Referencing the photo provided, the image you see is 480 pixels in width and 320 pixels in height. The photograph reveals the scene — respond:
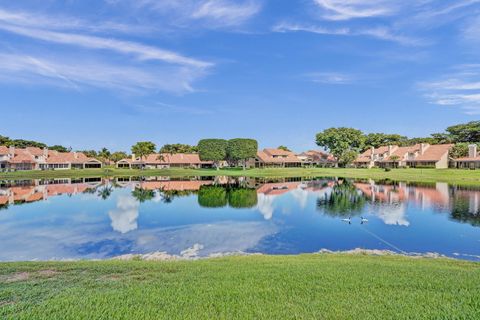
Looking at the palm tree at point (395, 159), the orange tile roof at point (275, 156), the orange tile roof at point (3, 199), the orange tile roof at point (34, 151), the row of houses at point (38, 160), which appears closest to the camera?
the orange tile roof at point (3, 199)

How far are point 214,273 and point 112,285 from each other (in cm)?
277

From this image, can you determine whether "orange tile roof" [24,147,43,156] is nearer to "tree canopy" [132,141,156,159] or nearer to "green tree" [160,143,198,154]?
"tree canopy" [132,141,156,159]

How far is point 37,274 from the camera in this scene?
9.81 m

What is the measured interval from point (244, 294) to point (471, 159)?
9610 cm

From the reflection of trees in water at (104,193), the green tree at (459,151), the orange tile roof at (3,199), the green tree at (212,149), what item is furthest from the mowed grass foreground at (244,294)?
the green tree at (212,149)

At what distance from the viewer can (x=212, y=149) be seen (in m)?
106

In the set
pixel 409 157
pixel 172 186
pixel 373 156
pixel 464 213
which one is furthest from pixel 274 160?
pixel 464 213

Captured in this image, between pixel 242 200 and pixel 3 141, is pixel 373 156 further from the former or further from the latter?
pixel 3 141

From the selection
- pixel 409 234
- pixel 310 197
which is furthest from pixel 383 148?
pixel 409 234

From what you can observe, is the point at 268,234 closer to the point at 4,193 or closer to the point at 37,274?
the point at 37,274

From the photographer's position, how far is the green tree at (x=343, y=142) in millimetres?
114375

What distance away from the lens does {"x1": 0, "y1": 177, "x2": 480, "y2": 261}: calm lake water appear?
60.3ft

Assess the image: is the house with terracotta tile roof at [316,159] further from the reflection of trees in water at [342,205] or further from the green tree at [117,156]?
the reflection of trees in water at [342,205]

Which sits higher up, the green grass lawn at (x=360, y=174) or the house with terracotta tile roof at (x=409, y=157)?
the house with terracotta tile roof at (x=409, y=157)
